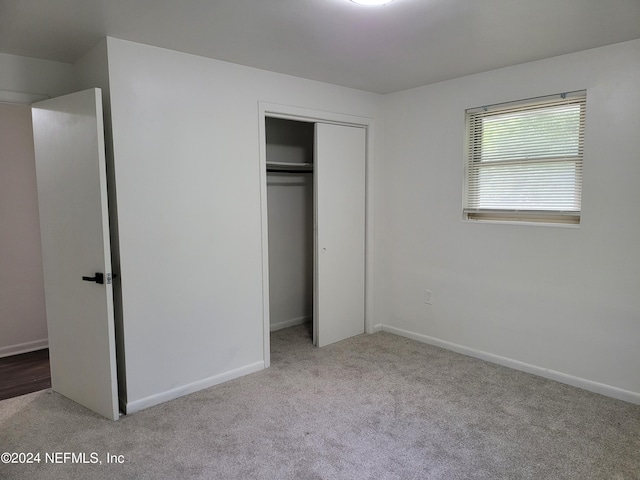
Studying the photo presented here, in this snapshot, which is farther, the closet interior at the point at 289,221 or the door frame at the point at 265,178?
the closet interior at the point at 289,221

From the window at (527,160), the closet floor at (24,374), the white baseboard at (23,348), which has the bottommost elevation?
the closet floor at (24,374)

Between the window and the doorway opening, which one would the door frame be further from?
the doorway opening

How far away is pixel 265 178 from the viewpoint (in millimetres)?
3396

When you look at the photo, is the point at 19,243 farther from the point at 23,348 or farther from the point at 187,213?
the point at 187,213

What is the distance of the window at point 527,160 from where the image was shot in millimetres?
3109

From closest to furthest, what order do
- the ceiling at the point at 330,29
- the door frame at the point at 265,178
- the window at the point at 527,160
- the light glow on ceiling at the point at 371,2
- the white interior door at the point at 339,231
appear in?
the light glow on ceiling at the point at 371,2, the ceiling at the point at 330,29, the window at the point at 527,160, the door frame at the point at 265,178, the white interior door at the point at 339,231

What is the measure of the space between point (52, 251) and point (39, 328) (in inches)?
67.6

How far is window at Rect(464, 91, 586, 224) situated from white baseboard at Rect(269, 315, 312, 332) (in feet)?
7.13

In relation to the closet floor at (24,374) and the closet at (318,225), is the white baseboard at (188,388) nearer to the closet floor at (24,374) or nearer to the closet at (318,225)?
the closet at (318,225)

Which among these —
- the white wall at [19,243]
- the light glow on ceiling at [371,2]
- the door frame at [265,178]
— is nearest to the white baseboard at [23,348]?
the white wall at [19,243]

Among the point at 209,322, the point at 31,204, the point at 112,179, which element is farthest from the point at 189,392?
the point at 31,204

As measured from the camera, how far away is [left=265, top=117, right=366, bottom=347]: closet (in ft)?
12.9

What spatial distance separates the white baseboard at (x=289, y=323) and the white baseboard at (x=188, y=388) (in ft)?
3.36

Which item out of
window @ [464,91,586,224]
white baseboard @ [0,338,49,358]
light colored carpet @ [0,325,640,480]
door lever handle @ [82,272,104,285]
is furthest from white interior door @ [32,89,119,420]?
window @ [464,91,586,224]
